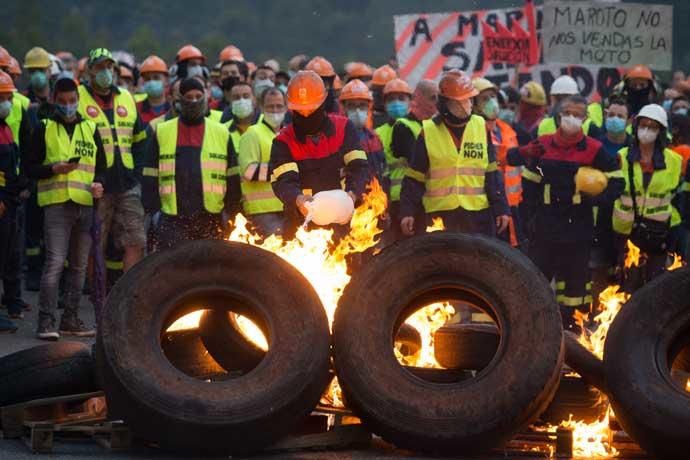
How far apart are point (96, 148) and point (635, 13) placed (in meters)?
9.36

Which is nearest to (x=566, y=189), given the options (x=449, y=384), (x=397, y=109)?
(x=397, y=109)

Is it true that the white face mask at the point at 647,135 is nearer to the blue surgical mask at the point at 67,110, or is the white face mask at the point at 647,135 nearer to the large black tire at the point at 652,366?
the blue surgical mask at the point at 67,110

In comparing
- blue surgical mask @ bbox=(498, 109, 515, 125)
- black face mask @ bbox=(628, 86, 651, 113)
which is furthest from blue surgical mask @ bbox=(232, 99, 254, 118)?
black face mask @ bbox=(628, 86, 651, 113)

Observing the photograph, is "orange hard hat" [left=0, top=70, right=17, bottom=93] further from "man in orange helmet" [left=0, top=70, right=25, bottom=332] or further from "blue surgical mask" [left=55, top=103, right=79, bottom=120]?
"blue surgical mask" [left=55, top=103, right=79, bottom=120]

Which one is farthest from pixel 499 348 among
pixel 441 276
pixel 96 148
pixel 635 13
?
pixel 635 13

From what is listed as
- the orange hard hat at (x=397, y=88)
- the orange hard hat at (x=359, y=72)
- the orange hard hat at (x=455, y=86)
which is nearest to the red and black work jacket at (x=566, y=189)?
the orange hard hat at (x=455, y=86)

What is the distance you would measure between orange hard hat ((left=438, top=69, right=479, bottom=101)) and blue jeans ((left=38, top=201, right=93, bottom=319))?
3202 millimetres

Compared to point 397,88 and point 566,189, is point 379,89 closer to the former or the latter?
point 397,88

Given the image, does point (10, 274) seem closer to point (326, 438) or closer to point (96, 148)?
point (96, 148)

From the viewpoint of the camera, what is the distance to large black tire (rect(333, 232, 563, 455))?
9.41m

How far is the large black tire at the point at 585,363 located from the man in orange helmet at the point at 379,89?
9217mm

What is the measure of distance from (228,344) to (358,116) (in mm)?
6788

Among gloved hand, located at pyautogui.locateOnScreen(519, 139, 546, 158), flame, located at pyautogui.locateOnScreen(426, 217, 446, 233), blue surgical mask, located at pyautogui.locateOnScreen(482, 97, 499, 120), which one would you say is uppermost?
blue surgical mask, located at pyautogui.locateOnScreen(482, 97, 499, 120)

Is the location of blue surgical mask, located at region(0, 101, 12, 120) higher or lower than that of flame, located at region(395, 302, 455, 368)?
higher
